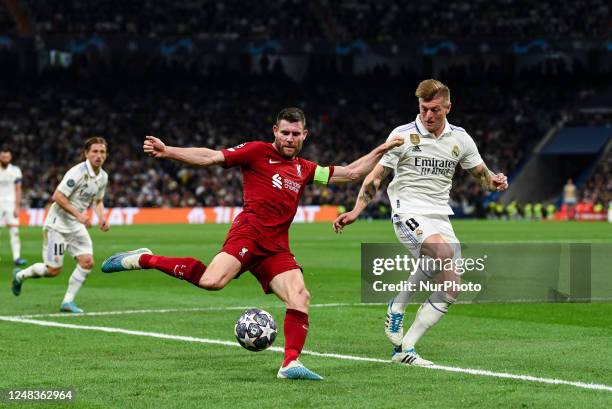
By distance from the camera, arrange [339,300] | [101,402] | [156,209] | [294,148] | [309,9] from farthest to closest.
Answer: [309,9] < [156,209] < [339,300] < [294,148] < [101,402]

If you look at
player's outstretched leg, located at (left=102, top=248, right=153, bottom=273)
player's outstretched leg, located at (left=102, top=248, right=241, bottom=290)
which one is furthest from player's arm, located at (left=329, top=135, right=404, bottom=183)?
player's outstretched leg, located at (left=102, top=248, right=153, bottom=273)

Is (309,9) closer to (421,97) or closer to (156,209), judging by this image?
(156,209)

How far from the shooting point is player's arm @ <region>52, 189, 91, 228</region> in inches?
579

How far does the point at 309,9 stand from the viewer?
64.8 metres

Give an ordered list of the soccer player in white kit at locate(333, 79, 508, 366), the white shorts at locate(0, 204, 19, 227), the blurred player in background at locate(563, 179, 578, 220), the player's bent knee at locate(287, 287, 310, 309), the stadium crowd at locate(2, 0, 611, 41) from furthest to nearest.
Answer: the stadium crowd at locate(2, 0, 611, 41)
the blurred player in background at locate(563, 179, 578, 220)
the white shorts at locate(0, 204, 19, 227)
the soccer player in white kit at locate(333, 79, 508, 366)
the player's bent knee at locate(287, 287, 310, 309)

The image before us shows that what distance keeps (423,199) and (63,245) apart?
6.81 m

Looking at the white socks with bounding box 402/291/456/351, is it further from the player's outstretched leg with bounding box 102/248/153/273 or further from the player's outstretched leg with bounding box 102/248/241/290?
the player's outstretched leg with bounding box 102/248/153/273

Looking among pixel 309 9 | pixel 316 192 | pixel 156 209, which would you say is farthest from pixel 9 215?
pixel 309 9

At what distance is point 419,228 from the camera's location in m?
10.1

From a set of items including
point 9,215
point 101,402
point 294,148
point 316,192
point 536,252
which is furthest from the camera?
point 316,192

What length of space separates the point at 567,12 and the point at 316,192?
696 inches

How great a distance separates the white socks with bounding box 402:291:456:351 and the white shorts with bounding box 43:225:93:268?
259 inches

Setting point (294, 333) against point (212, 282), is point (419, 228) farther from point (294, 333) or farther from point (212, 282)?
point (212, 282)

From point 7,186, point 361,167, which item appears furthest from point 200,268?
point 7,186
